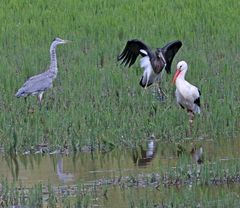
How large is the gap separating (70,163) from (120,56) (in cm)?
418

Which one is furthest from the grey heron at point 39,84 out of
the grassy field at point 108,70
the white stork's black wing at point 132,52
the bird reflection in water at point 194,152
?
the bird reflection in water at point 194,152

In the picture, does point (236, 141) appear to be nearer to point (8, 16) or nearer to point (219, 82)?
point (219, 82)

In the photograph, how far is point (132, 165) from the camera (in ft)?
32.1

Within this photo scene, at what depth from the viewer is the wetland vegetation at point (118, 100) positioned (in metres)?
8.59

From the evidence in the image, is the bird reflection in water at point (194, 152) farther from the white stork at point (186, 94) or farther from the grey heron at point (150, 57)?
the grey heron at point (150, 57)

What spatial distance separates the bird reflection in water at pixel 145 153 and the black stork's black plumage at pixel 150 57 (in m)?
2.63

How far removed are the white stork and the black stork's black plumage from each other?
3.38 feet

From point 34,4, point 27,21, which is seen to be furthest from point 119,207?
point 34,4

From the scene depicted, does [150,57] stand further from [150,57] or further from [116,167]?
[116,167]

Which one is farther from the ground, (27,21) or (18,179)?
(27,21)

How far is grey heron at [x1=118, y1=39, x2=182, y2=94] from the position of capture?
1339cm

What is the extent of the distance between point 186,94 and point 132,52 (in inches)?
81.3

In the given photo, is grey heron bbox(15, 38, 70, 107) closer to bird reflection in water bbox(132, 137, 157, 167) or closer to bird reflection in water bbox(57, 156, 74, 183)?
bird reflection in water bbox(132, 137, 157, 167)

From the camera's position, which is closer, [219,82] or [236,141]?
[236,141]
